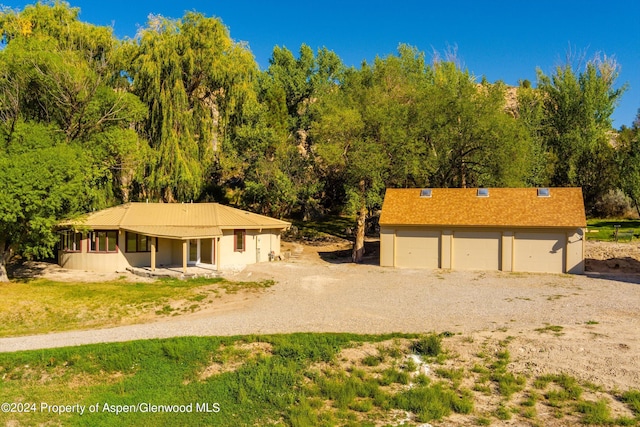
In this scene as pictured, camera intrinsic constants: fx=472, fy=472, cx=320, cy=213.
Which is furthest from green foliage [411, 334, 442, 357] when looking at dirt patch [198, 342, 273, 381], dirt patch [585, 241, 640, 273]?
dirt patch [585, 241, 640, 273]

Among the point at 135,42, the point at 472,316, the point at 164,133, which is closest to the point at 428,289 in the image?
the point at 472,316

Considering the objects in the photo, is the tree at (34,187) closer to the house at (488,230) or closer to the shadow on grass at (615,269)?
the house at (488,230)

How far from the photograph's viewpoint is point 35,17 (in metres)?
29.6

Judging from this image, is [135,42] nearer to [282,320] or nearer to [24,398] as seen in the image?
[282,320]

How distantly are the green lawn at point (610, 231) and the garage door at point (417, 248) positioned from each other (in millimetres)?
13604

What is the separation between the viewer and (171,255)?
27375 mm

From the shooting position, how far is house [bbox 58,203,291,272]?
2533cm

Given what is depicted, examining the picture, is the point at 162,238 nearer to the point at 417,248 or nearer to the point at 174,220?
the point at 174,220

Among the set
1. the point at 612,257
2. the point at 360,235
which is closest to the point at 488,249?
the point at 612,257

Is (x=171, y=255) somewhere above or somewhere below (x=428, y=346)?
above

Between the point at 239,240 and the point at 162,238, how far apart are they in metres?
4.32

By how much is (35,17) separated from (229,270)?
2056 centimetres

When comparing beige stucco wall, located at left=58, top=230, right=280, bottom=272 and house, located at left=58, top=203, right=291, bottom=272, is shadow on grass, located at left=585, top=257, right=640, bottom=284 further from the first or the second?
beige stucco wall, located at left=58, top=230, right=280, bottom=272

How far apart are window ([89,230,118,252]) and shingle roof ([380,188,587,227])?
1496 cm
